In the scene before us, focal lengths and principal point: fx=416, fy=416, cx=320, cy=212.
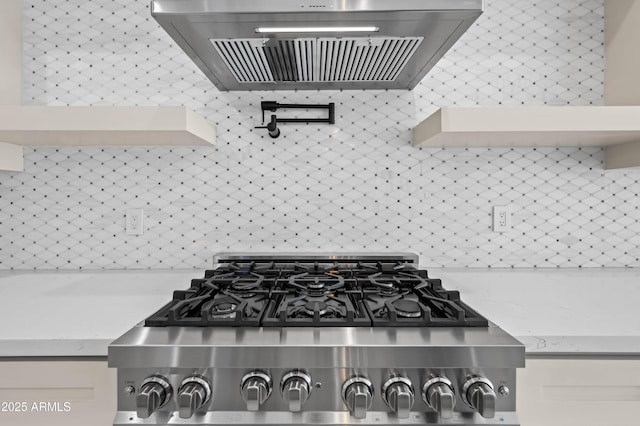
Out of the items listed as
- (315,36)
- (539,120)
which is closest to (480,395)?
(539,120)

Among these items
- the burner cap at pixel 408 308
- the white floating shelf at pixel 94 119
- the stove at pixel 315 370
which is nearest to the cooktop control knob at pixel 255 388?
the stove at pixel 315 370

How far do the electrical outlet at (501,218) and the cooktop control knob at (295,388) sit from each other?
1.14 meters

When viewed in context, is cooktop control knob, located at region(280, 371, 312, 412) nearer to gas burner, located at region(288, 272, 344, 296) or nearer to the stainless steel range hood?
gas burner, located at region(288, 272, 344, 296)

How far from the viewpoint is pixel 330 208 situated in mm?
1686

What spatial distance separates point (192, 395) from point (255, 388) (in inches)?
5.0

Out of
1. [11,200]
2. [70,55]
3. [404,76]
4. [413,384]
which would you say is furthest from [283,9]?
[11,200]

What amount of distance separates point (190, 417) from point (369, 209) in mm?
1048

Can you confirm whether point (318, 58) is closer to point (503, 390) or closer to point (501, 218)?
point (501, 218)

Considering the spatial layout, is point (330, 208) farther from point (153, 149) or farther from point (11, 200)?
point (11, 200)

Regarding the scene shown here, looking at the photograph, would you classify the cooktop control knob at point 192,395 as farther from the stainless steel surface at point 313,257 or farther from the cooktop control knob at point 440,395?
the stainless steel surface at point 313,257

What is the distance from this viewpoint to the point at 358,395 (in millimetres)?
817

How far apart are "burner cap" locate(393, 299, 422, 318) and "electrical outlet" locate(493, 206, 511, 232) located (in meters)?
0.82

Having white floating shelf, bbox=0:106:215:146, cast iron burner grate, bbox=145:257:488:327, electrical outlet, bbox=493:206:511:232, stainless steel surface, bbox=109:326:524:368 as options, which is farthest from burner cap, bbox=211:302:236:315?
electrical outlet, bbox=493:206:511:232

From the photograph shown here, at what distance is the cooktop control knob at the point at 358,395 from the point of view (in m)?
0.82
